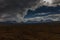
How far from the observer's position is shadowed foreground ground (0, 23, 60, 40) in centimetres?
134

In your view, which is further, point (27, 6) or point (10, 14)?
point (27, 6)

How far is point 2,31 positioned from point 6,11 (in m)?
0.24

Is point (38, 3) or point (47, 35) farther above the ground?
point (38, 3)

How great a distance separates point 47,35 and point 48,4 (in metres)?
0.64

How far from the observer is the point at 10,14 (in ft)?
4.97

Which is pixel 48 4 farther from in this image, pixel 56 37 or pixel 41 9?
pixel 56 37

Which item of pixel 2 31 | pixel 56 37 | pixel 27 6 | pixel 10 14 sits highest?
pixel 27 6

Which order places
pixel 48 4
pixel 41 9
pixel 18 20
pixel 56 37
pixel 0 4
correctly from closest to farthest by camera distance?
pixel 56 37, pixel 18 20, pixel 0 4, pixel 41 9, pixel 48 4

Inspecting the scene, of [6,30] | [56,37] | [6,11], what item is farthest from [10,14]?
[56,37]

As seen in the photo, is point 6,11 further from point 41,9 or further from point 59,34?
point 59,34

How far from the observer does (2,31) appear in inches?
54.9

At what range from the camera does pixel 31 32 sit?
53.6 inches

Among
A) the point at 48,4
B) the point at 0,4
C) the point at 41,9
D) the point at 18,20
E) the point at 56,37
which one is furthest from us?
the point at 48,4

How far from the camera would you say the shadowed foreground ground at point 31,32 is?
52.9 inches
